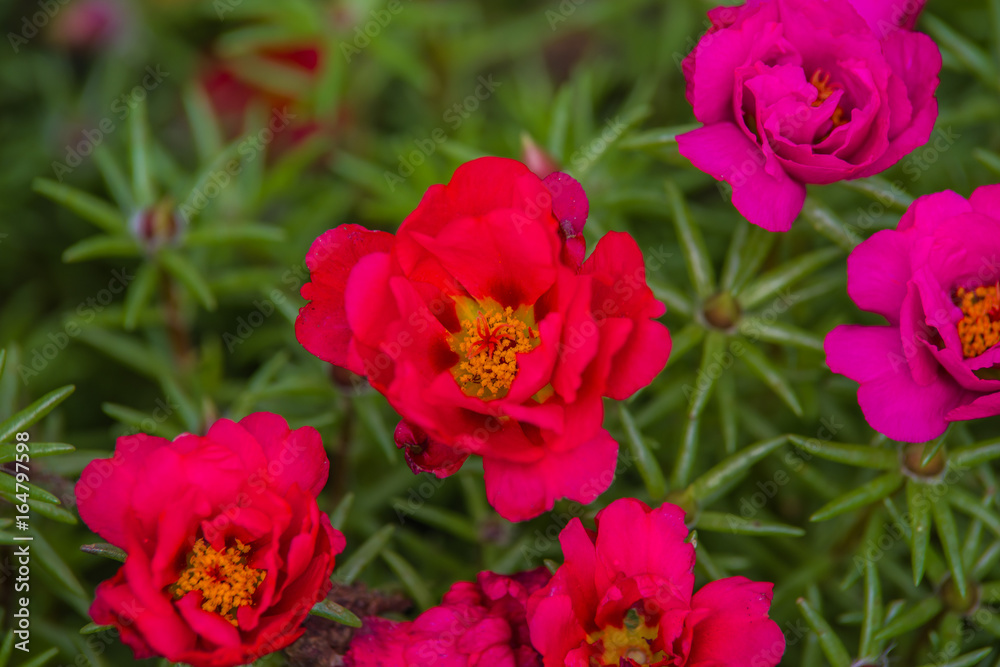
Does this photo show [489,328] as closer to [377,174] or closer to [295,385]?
[295,385]

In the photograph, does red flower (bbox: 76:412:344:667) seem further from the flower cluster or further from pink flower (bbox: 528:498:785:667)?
pink flower (bbox: 528:498:785:667)

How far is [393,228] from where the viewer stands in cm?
208

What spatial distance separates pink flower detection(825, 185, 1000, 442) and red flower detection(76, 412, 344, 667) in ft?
2.12

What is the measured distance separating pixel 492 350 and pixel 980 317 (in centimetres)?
61

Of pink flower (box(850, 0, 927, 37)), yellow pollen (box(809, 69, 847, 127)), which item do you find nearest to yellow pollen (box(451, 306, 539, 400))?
yellow pollen (box(809, 69, 847, 127))

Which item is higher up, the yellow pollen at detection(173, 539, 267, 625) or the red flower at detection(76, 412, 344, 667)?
the red flower at detection(76, 412, 344, 667)

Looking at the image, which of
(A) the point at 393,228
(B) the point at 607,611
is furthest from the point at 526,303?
(A) the point at 393,228

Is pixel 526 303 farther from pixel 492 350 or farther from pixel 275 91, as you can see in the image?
pixel 275 91

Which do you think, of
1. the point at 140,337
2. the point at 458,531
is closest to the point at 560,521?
the point at 458,531

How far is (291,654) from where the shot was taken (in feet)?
3.42

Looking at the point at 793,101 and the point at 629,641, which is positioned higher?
the point at 793,101

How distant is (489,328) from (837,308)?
2.96 ft

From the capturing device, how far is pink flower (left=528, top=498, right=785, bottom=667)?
912 millimetres

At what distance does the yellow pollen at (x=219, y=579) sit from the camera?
38.5 inches
